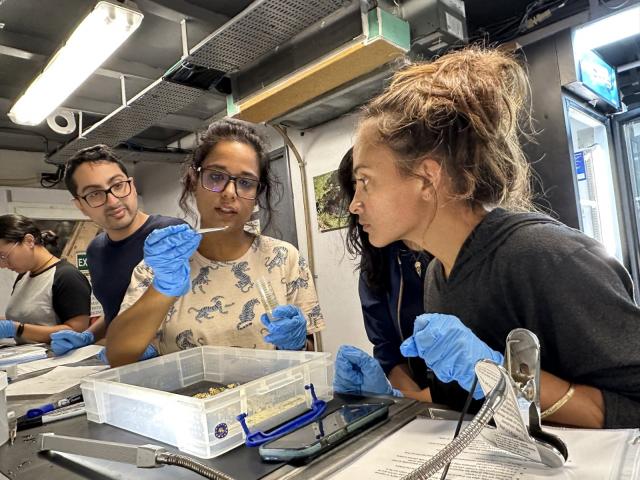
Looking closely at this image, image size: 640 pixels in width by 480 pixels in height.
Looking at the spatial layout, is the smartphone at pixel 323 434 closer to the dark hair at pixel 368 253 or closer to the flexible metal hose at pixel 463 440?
the flexible metal hose at pixel 463 440

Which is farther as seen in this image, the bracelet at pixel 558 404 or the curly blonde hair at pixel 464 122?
the curly blonde hair at pixel 464 122

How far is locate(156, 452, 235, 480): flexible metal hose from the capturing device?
476 millimetres

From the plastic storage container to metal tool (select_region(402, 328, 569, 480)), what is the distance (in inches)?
12.9

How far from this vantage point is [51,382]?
127 centimetres

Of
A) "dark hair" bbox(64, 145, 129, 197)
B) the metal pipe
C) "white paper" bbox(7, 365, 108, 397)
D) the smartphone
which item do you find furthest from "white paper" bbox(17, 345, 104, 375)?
the metal pipe

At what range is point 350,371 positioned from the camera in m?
0.93

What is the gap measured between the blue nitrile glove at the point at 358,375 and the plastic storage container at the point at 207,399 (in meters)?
0.12

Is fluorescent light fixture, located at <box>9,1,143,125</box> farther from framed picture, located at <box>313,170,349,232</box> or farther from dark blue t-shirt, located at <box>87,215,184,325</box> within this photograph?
framed picture, located at <box>313,170,349,232</box>

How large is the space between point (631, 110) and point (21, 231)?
395cm

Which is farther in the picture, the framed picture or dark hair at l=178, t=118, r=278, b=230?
the framed picture

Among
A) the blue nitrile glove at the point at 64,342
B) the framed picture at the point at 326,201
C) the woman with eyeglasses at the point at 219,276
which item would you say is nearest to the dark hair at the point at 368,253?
the woman with eyeglasses at the point at 219,276

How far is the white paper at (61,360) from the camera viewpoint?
→ 159 centimetres

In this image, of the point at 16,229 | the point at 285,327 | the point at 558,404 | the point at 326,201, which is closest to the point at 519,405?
the point at 558,404

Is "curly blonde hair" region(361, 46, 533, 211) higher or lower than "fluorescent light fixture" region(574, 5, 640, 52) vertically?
lower
